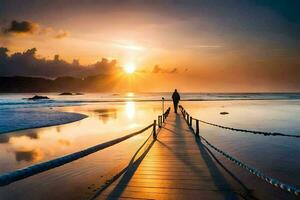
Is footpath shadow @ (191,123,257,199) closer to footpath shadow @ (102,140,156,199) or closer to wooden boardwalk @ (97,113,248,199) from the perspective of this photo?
wooden boardwalk @ (97,113,248,199)

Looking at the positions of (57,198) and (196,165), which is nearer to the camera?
(57,198)

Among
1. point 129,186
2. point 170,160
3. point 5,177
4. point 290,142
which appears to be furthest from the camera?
point 290,142

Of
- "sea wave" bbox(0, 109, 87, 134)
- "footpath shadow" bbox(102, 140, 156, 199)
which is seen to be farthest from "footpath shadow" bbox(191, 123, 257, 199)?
"sea wave" bbox(0, 109, 87, 134)

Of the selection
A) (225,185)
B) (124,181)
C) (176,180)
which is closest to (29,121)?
(124,181)

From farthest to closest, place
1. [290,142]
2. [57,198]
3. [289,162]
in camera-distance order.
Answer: [290,142] < [289,162] < [57,198]

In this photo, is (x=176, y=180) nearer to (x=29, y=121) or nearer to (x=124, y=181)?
(x=124, y=181)

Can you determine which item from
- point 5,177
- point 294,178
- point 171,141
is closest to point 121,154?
point 171,141

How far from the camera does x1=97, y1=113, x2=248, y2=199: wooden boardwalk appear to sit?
20.0 feet

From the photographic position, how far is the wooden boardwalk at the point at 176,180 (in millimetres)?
6094

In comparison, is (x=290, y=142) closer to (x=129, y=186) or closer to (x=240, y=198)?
(x=240, y=198)

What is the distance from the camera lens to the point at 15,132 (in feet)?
70.9

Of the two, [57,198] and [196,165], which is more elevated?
[196,165]

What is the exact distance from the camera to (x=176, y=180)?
717 centimetres

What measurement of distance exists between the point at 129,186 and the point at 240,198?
2.65 meters
